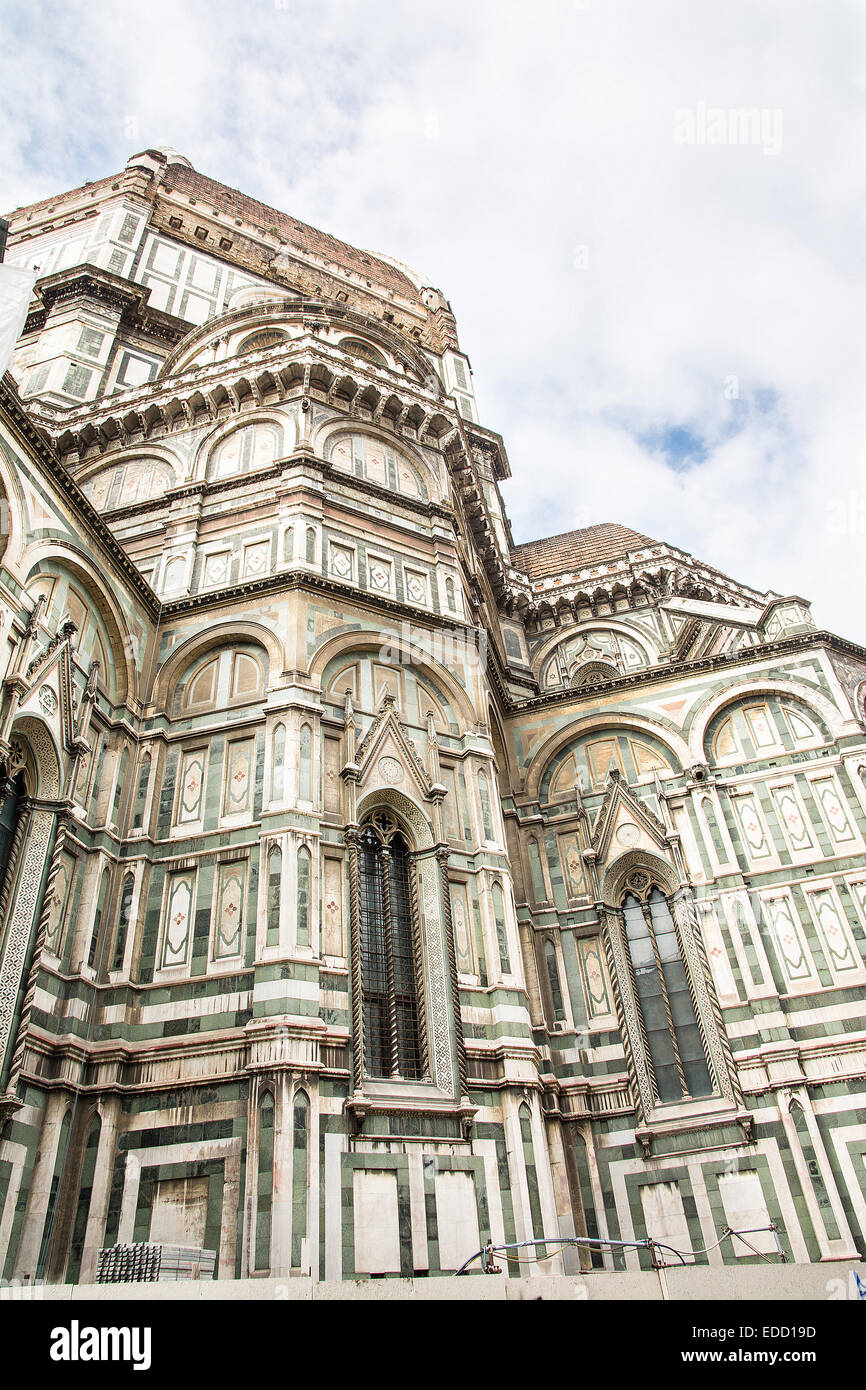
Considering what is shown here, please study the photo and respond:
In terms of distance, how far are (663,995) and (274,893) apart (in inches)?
353

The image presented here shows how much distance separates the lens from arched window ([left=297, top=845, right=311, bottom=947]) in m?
13.8

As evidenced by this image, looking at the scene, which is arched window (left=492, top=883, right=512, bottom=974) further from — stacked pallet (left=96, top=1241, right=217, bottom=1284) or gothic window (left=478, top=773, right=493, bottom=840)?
stacked pallet (left=96, top=1241, right=217, bottom=1284)

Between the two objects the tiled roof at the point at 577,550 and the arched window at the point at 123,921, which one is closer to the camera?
the arched window at the point at 123,921

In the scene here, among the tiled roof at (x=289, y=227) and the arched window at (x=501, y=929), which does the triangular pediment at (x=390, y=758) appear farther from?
the tiled roof at (x=289, y=227)

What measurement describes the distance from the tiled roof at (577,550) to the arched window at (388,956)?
1780 cm

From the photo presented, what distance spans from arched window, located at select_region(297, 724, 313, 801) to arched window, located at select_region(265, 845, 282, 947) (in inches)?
43.7

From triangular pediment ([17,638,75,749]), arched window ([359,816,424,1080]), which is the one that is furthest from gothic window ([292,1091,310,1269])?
triangular pediment ([17,638,75,749])

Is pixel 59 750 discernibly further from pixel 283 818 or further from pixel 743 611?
pixel 743 611

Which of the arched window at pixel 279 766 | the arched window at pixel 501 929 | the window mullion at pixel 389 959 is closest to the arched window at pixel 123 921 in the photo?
the arched window at pixel 279 766

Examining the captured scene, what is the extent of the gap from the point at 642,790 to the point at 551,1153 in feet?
26.6

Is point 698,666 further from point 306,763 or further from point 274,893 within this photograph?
point 274,893

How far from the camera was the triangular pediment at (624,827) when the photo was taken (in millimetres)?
20469
